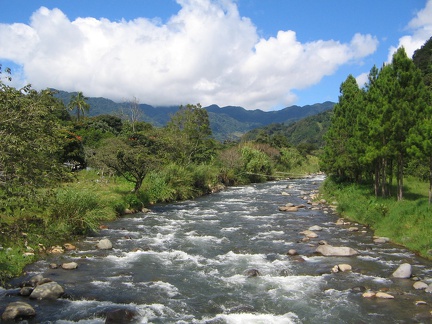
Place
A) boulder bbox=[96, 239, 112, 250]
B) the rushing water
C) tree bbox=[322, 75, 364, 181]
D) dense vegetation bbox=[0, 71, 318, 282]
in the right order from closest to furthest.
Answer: dense vegetation bbox=[0, 71, 318, 282], the rushing water, boulder bbox=[96, 239, 112, 250], tree bbox=[322, 75, 364, 181]

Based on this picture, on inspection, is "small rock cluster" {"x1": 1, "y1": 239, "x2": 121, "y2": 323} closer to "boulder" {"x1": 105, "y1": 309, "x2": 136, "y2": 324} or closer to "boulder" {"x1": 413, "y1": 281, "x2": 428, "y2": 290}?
"boulder" {"x1": 105, "y1": 309, "x2": 136, "y2": 324}

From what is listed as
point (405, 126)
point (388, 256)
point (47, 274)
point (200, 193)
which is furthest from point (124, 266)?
point (200, 193)

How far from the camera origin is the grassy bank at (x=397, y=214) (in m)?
18.0

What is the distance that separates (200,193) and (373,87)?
2154 centimetres

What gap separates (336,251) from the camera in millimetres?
17703

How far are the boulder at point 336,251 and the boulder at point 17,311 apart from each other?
12626 millimetres

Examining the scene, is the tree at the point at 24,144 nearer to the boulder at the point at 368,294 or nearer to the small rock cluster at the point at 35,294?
the small rock cluster at the point at 35,294

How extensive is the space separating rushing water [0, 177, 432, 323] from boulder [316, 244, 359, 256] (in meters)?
0.46

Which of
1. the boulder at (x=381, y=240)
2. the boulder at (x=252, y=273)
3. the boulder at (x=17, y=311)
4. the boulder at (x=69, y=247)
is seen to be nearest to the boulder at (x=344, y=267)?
the boulder at (x=252, y=273)

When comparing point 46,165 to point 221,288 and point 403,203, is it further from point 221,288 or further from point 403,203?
point 403,203

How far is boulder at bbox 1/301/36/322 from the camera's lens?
10.5 metres

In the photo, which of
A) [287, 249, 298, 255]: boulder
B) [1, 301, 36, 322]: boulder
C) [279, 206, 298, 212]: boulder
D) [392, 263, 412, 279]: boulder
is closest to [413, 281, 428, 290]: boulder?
[392, 263, 412, 279]: boulder

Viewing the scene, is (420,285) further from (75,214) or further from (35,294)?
(75,214)

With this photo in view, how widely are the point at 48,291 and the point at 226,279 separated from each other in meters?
6.36
